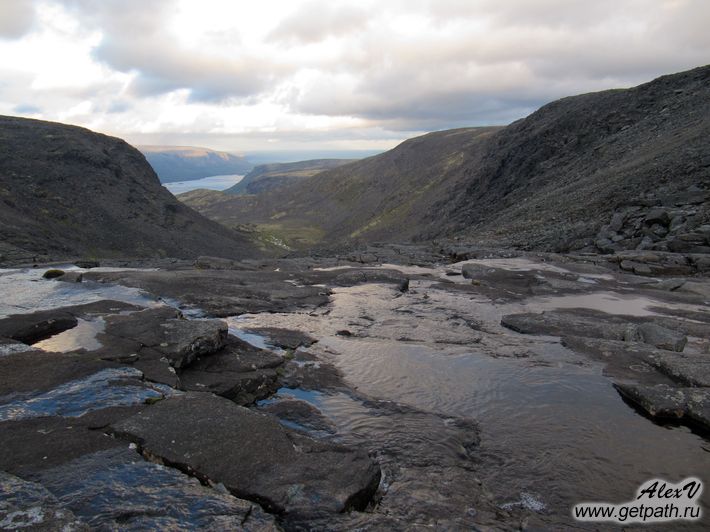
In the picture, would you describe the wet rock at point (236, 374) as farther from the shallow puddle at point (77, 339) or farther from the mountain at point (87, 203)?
the mountain at point (87, 203)

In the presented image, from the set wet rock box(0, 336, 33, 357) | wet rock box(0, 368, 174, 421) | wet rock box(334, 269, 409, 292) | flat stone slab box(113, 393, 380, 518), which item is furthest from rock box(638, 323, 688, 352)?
wet rock box(0, 336, 33, 357)

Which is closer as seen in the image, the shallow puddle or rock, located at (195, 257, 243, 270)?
the shallow puddle

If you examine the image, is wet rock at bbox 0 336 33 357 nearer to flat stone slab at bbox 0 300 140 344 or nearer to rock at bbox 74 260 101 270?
flat stone slab at bbox 0 300 140 344

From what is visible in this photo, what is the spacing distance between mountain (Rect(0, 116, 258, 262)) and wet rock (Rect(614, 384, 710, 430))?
2145 inches

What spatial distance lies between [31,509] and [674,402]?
A: 13.3 metres

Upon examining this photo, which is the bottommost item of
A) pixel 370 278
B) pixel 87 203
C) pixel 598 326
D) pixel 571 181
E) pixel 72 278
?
pixel 598 326

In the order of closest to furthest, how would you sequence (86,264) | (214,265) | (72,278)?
(72,278), (214,265), (86,264)

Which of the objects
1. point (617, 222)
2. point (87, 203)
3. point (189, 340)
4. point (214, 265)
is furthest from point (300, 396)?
point (87, 203)

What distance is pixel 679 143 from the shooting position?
43656 millimetres

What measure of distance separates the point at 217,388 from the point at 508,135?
3656 inches

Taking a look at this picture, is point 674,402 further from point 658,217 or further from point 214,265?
point 214,265

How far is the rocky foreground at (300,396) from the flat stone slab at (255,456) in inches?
1.4

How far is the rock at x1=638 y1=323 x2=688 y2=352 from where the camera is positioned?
15.2m

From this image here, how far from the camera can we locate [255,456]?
816cm
